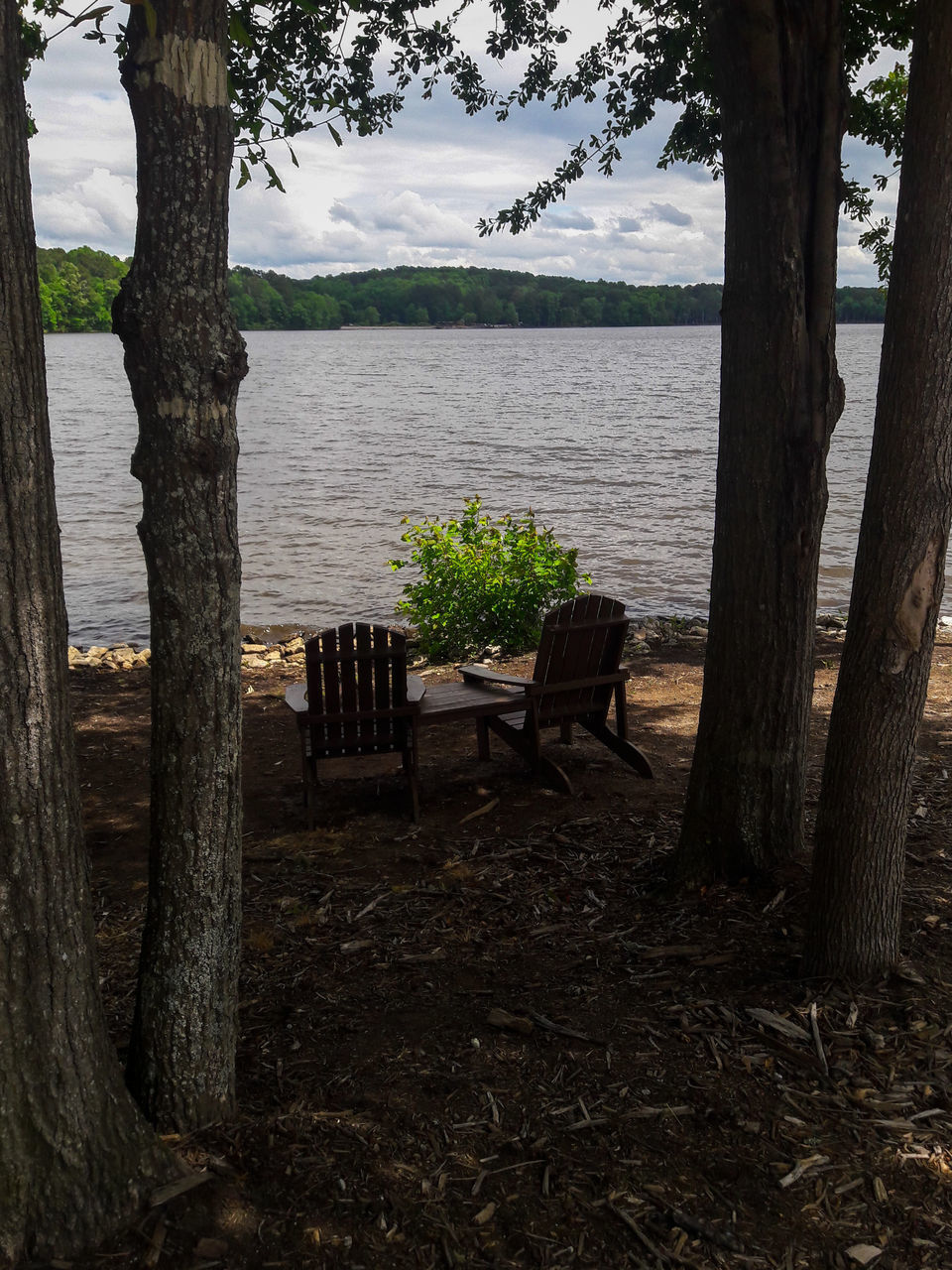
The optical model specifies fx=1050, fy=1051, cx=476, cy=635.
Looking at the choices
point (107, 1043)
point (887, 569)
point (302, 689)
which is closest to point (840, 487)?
point (302, 689)

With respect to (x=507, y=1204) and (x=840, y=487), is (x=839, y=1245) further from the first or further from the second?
(x=840, y=487)

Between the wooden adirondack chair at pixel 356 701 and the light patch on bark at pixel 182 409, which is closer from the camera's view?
the light patch on bark at pixel 182 409

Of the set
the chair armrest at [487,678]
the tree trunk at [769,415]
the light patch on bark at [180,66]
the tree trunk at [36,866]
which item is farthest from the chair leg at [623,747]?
the light patch on bark at [180,66]

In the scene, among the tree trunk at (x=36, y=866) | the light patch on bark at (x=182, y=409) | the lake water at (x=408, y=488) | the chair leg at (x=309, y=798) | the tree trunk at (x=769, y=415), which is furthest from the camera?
the lake water at (x=408, y=488)

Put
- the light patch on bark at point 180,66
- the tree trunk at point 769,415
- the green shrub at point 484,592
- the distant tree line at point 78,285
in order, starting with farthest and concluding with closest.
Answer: the distant tree line at point 78,285, the green shrub at point 484,592, the tree trunk at point 769,415, the light patch on bark at point 180,66

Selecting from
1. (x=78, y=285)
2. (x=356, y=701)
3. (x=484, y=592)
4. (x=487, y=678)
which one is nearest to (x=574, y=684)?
(x=487, y=678)

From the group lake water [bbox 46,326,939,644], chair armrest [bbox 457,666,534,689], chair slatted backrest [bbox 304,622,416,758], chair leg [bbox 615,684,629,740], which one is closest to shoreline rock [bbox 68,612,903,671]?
lake water [bbox 46,326,939,644]

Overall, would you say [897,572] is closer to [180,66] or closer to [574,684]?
[180,66]

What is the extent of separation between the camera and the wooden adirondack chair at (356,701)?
5.84 metres

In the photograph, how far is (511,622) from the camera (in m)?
10.3

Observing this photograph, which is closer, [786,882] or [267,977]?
[267,977]

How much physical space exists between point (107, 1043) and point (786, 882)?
284cm

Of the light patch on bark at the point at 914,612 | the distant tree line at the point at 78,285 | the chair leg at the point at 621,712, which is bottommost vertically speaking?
the chair leg at the point at 621,712

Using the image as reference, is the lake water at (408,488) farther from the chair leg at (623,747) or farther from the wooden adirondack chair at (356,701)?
the wooden adirondack chair at (356,701)
